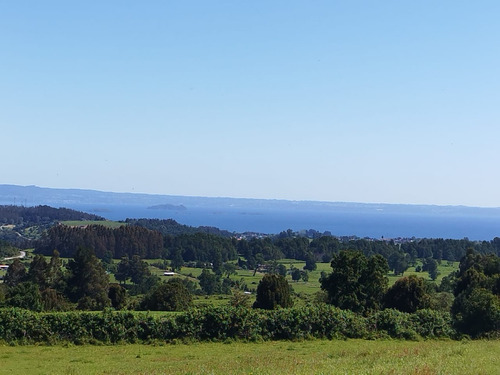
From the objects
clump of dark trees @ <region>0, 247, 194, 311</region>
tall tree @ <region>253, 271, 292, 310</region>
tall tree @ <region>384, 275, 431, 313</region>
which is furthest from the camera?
tall tree @ <region>253, 271, 292, 310</region>

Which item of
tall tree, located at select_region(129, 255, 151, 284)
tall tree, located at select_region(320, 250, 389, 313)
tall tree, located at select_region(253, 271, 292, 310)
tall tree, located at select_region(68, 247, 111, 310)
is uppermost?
tall tree, located at select_region(320, 250, 389, 313)

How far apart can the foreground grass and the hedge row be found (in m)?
0.86

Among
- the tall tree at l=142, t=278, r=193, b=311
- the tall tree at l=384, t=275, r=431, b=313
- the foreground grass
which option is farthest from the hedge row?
the tall tree at l=142, t=278, r=193, b=311

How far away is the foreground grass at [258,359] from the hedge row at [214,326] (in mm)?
864

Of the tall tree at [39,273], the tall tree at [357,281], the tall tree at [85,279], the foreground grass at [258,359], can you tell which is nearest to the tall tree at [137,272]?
the tall tree at [85,279]

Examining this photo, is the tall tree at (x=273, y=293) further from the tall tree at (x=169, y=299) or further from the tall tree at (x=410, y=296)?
the tall tree at (x=410, y=296)

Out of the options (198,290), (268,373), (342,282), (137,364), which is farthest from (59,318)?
(198,290)

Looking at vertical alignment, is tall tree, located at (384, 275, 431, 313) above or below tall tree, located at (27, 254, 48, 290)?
above

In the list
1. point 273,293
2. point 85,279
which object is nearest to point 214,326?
point 273,293

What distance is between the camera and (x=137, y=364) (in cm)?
1897

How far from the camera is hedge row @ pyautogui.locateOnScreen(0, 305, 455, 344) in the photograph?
24672 mm

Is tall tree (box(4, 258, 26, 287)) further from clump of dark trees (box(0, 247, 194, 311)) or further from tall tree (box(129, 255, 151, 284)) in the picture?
tall tree (box(129, 255, 151, 284))

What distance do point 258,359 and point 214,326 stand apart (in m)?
7.74

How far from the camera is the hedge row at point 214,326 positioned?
2467 cm
